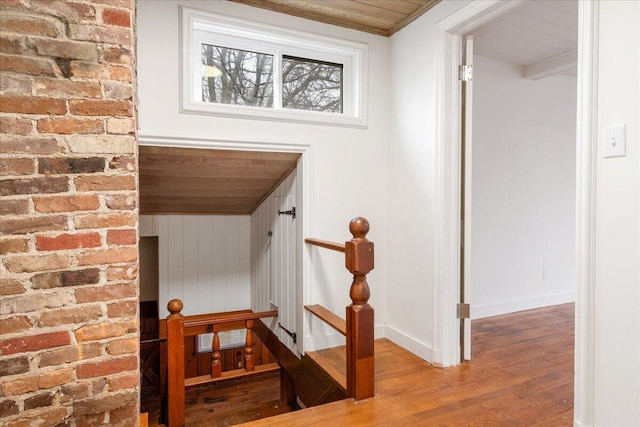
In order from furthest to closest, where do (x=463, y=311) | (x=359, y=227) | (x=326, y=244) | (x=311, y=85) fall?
1. (x=311, y=85)
2. (x=463, y=311)
3. (x=326, y=244)
4. (x=359, y=227)

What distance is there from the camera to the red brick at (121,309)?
4.64ft

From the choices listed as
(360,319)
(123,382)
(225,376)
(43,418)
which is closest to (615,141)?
(360,319)

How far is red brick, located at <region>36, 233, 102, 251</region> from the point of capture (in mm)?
1324

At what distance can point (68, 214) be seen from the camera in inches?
53.2

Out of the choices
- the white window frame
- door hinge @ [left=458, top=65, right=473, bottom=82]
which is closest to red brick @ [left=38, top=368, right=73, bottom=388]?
the white window frame

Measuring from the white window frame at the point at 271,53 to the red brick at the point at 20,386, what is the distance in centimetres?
153

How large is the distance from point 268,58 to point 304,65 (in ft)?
0.85

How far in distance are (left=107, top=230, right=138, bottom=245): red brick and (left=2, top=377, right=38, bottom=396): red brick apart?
518 millimetres

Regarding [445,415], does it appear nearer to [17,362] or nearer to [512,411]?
[512,411]

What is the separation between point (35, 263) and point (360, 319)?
136 cm

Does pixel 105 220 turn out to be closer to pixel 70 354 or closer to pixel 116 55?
pixel 70 354

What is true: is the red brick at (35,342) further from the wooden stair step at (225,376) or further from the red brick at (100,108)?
the wooden stair step at (225,376)

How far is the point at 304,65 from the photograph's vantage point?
2.69 m

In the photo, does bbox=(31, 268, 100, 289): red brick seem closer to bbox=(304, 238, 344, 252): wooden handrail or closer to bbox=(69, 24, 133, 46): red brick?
bbox=(69, 24, 133, 46): red brick
